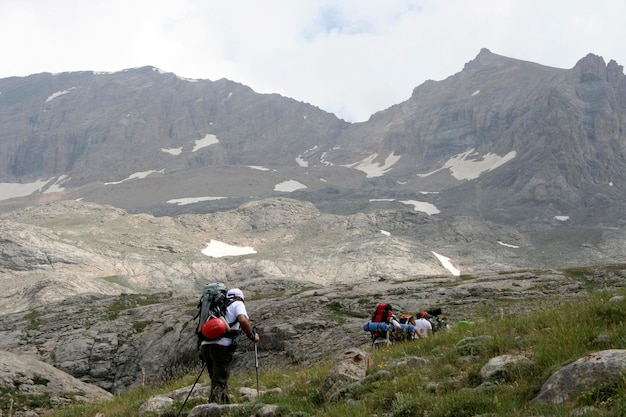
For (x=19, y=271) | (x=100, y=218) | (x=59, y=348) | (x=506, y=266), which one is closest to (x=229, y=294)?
(x=59, y=348)

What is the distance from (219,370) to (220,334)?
33.5 inches

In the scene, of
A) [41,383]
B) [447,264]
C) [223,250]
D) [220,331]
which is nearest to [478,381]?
[220,331]

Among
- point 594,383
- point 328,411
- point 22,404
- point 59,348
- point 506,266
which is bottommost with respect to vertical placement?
point 506,266

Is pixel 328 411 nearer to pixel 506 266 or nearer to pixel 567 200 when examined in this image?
pixel 506 266

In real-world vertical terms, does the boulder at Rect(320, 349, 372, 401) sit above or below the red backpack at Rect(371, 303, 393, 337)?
above

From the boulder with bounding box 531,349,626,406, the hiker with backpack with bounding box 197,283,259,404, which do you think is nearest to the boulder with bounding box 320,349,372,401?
the hiker with backpack with bounding box 197,283,259,404

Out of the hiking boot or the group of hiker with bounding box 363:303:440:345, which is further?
the group of hiker with bounding box 363:303:440:345

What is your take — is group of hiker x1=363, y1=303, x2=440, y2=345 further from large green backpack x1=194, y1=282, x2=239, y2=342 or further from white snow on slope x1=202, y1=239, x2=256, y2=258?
white snow on slope x1=202, y1=239, x2=256, y2=258

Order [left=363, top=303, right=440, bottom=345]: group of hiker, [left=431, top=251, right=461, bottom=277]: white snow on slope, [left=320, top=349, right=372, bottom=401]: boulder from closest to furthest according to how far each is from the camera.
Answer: [left=320, top=349, right=372, bottom=401]: boulder → [left=363, top=303, right=440, bottom=345]: group of hiker → [left=431, top=251, right=461, bottom=277]: white snow on slope

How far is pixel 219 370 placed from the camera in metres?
11.4

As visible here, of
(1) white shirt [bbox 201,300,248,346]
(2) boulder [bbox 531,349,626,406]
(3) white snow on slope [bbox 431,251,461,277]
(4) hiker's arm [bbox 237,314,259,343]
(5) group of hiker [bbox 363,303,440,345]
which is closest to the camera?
(2) boulder [bbox 531,349,626,406]

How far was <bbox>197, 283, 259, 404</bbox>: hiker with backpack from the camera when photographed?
1123cm

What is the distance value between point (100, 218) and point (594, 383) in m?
155

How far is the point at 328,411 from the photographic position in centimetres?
859
